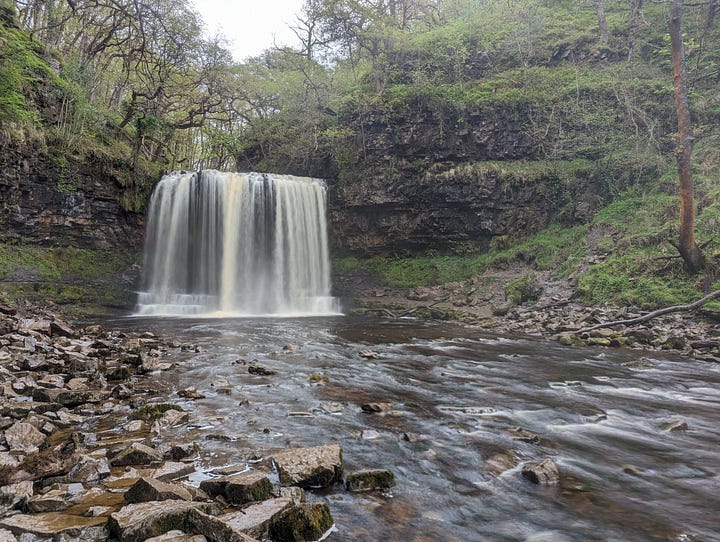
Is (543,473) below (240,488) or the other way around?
below

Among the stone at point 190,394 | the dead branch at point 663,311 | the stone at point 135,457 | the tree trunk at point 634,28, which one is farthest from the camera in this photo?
the tree trunk at point 634,28

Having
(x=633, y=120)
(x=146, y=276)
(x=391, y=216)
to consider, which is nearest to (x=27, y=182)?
(x=146, y=276)

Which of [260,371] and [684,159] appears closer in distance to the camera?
Result: [260,371]

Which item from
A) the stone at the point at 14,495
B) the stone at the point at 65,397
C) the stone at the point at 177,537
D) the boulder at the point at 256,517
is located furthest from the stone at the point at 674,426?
the stone at the point at 65,397

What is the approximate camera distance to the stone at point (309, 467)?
8.57 feet

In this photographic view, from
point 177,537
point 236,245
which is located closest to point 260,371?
point 177,537

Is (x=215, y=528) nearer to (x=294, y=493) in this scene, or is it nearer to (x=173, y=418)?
(x=294, y=493)

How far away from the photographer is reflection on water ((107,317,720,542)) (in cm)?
235

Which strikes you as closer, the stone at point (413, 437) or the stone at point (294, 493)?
the stone at point (294, 493)

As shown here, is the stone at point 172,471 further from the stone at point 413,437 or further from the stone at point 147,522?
the stone at point 413,437

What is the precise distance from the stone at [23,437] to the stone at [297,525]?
2.11 m

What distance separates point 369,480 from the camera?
8.76ft

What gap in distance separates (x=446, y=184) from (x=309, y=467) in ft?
62.5

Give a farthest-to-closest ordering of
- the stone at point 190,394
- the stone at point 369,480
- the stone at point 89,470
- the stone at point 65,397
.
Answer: the stone at point 190,394 < the stone at point 65,397 < the stone at point 369,480 < the stone at point 89,470
